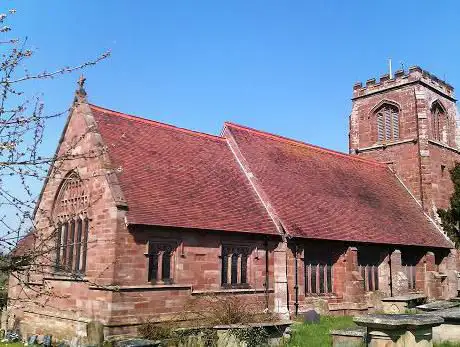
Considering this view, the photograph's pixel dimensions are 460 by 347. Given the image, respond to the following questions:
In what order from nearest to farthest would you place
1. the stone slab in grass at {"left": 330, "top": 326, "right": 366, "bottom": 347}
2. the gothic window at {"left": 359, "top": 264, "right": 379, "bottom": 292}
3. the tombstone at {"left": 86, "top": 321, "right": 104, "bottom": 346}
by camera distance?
the stone slab in grass at {"left": 330, "top": 326, "right": 366, "bottom": 347}
the tombstone at {"left": 86, "top": 321, "right": 104, "bottom": 346}
the gothic window at {"left": 359, "top": 264, "right": 379, "bottom": 292}

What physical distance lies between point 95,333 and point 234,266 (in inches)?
228

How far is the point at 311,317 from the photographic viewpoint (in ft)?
57.7

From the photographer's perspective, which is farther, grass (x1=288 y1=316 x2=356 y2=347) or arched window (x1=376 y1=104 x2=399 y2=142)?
arched window (x1=376 y1=104 x2=399 y2=142)

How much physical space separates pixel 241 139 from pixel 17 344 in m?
12.9

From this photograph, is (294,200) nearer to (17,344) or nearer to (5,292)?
(17,344)

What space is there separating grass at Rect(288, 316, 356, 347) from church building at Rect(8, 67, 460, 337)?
1.33 metres

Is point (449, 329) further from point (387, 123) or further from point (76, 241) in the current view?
point (387, 123)

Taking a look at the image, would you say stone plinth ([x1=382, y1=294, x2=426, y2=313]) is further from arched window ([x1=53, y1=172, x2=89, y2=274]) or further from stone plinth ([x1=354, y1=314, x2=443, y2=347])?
arched window ([x1=53, y1=172, x2=89, y2=274])

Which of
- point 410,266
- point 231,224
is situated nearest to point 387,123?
point 410,266

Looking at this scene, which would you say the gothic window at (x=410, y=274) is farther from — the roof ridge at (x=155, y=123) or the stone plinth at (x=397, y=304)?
the roof ridge at (x=155, y=123)

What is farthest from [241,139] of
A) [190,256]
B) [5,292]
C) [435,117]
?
[5,292]

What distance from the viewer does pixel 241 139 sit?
23125mm

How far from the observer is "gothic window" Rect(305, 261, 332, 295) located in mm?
19750

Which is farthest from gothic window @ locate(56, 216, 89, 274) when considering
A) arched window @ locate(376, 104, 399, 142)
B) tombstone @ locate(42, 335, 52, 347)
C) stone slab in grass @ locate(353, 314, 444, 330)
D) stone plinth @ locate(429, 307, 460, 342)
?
arched window @ locate(376, 104, 399, 142)
